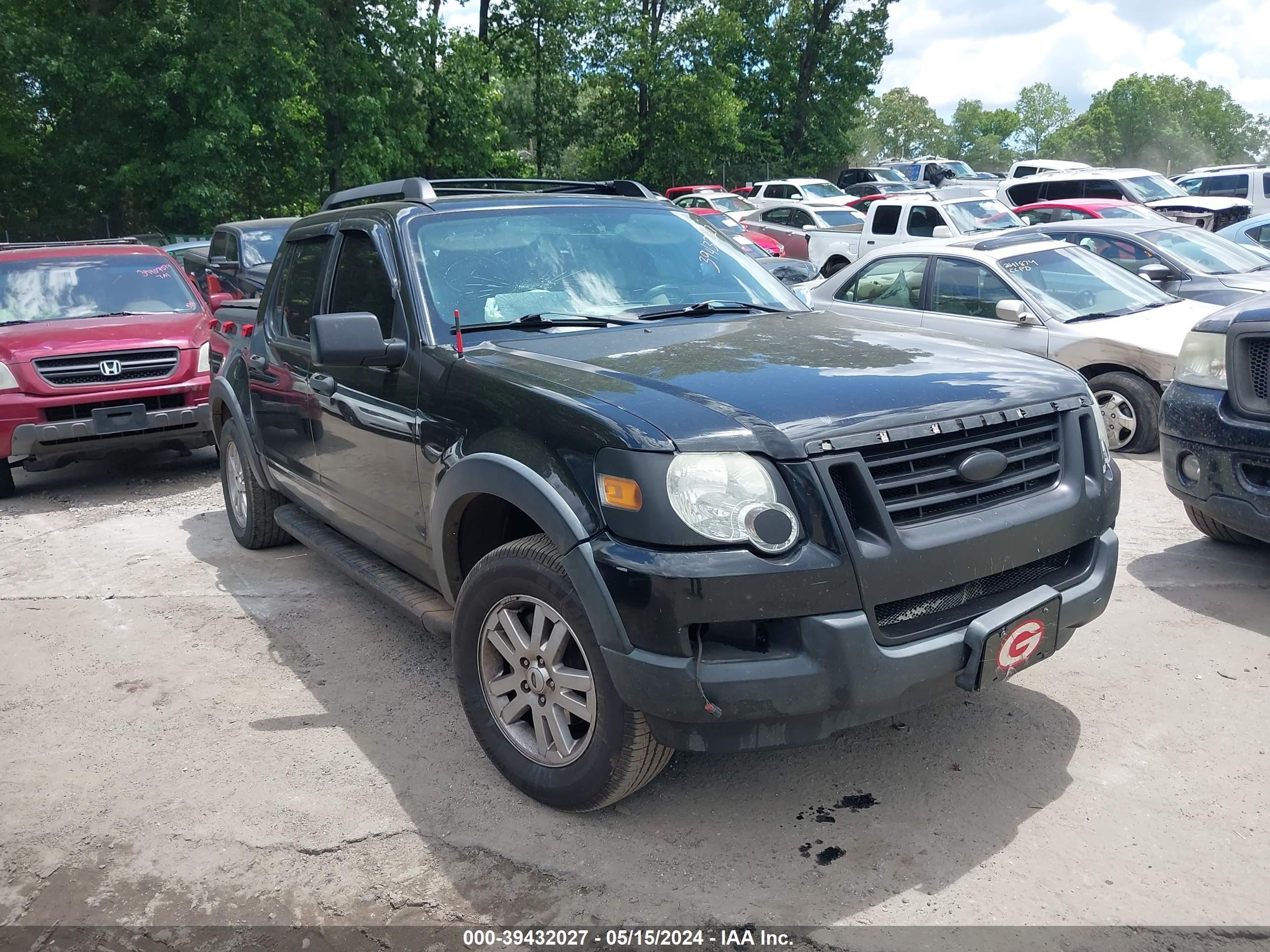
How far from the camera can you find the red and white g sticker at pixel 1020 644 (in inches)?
121

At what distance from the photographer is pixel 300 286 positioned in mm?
5250

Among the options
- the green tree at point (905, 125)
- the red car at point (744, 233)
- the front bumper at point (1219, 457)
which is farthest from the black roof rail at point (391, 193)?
the green tree at point (905, 125)

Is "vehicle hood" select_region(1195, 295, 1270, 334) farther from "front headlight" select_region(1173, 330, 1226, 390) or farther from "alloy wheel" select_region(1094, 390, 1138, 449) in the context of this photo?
"alloy wheel" select_region(1094, 390, 1138, 449)

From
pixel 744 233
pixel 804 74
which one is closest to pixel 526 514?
pixel 744 233

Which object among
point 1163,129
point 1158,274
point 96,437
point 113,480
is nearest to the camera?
point 96,437

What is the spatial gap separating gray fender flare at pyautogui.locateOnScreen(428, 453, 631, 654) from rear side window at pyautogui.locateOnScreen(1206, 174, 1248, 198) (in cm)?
2502

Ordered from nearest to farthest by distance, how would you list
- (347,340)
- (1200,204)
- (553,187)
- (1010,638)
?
(1010,638)
(347,340)
(553,187)
(1200,204)

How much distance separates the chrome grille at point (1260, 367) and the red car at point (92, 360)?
246 inches

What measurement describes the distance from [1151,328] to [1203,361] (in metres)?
3.00

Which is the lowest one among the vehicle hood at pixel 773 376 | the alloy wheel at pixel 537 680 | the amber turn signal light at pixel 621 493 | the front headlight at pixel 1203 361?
the alloy wheel at pixel 537 680

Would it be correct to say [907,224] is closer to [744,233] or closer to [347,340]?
[744,233]

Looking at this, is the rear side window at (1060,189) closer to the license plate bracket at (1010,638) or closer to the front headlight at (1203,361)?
the front headlight at (1203,361)

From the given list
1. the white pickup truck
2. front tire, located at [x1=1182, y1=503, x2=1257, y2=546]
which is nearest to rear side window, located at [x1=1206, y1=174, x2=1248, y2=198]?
the white pickup truck

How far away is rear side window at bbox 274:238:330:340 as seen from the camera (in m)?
5.02
